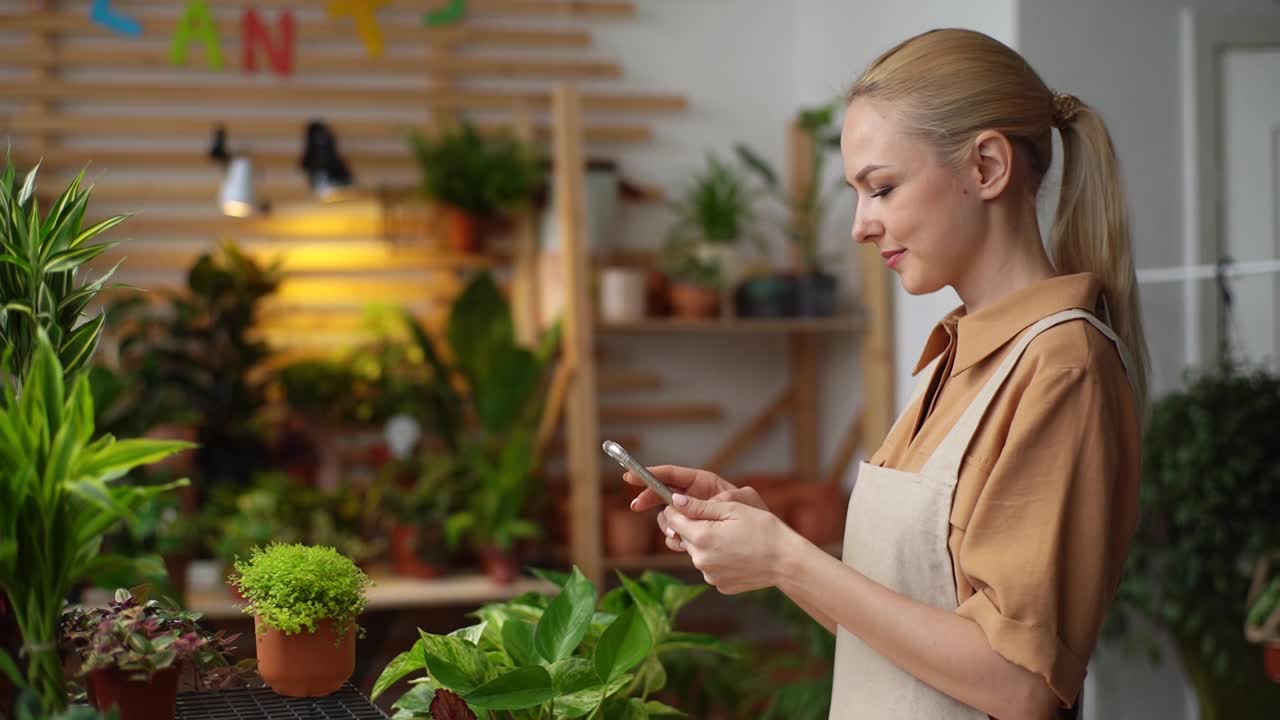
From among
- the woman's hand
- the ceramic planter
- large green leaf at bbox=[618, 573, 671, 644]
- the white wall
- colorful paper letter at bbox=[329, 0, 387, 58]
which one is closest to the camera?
the woman's hand

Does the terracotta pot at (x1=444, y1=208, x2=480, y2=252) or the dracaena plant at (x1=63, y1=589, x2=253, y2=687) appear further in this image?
the terracotta pot at (x1=444, y1=208, x2=480, y2=252)

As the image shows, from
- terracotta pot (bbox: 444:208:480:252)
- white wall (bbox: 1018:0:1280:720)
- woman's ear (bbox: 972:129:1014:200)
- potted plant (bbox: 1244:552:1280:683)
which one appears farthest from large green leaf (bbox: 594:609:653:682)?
terracotta pot (bbox: 444:208:480:252)

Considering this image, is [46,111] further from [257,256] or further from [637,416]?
[637,416]

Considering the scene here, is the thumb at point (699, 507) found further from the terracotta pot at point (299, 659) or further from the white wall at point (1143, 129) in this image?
the white wall at point (1143, 129)

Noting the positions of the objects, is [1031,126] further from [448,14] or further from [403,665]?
[448,14]

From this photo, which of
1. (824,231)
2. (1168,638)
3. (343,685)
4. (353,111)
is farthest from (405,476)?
(343,685)

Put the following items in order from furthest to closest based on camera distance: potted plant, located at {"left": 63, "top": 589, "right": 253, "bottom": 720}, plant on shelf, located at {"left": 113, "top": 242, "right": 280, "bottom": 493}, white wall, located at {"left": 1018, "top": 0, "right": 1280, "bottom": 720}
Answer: plant on shelf, located at {"left": 113, "top": 242, "right": 280, "bottom": 493} → white wall, located at {"left": 1018, "top": 0, "right": 1280, "bottom": 720} → potted plant, located at {"left": 63, "top": 589, "right": 253, "bottom": 720}

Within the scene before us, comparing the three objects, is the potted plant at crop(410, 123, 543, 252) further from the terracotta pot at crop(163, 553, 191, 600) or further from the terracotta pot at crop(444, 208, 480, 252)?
the terracotta pot at crop(163, 553, 191, 600)

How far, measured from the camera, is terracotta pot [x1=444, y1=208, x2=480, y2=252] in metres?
4.25

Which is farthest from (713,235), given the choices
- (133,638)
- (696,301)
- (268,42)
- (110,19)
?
(133,638)

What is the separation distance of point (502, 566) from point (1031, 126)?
8.82ft

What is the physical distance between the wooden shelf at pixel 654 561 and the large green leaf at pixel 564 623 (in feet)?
8.25

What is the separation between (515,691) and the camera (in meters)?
1.40

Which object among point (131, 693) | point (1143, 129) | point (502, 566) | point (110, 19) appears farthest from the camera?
point (110, 19)
